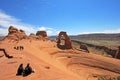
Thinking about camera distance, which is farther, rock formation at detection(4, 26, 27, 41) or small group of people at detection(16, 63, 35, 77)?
rock formation at detection(4, 26, 27, 41)

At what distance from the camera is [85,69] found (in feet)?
119

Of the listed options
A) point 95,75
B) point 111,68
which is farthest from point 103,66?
point 95,75

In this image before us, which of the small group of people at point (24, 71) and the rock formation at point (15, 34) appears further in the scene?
the rock formation at point (15, 34)

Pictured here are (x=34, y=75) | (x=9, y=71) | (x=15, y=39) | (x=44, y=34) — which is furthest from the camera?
(x=44, y=34)

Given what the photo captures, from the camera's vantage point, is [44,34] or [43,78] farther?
[44,34]

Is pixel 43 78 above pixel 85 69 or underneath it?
above

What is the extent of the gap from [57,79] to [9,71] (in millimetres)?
5946

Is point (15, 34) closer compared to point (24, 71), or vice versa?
point (24, 71)

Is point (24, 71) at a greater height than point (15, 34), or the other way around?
point (15, 34)

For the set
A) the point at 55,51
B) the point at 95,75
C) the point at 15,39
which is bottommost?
the point at 95,75

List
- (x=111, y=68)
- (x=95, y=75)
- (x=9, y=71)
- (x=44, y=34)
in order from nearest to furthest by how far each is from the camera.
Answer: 1. (x=9, y=71)
2. (x=95, y=75)
3. (x=111, y=68)
4. (x=44, y=34)

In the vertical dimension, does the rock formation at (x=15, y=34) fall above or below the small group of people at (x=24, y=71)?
above

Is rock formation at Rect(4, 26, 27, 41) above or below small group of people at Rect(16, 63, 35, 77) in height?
above

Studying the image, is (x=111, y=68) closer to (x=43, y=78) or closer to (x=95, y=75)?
(x=95, y=75)
